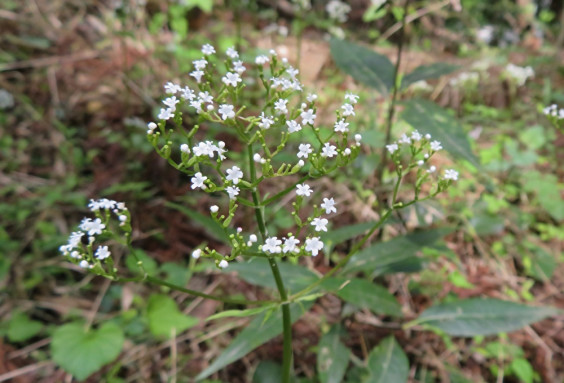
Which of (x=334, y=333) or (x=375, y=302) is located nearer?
(x=375, y=302)

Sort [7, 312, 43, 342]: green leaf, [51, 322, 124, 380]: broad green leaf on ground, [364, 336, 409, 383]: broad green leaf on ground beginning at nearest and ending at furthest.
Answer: [364, 336, 409, 383]: broad green leaf on ground < [51, 322, 124, 380]: broad green leaf on ground < [7, 312, 43, 342]: green leaf

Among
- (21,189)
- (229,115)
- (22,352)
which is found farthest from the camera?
(21,189)

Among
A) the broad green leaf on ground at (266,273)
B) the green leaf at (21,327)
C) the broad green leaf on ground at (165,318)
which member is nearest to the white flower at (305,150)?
the broad green leaf on ground at (266,273)

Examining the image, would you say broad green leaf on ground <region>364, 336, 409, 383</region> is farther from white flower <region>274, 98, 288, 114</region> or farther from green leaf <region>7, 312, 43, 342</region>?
green leaf <region>7, 312, 43, 342</region>

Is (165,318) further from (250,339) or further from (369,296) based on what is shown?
(369,296)

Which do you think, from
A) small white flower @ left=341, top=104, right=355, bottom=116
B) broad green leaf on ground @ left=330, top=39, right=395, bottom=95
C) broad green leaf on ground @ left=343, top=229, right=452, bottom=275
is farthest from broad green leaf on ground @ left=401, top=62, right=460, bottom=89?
small white flower @ left=341, top=104, right=355, bottom=116

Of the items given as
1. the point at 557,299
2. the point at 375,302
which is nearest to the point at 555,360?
the point at 557,299

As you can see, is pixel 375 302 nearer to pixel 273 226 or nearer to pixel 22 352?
pixel 273 226
